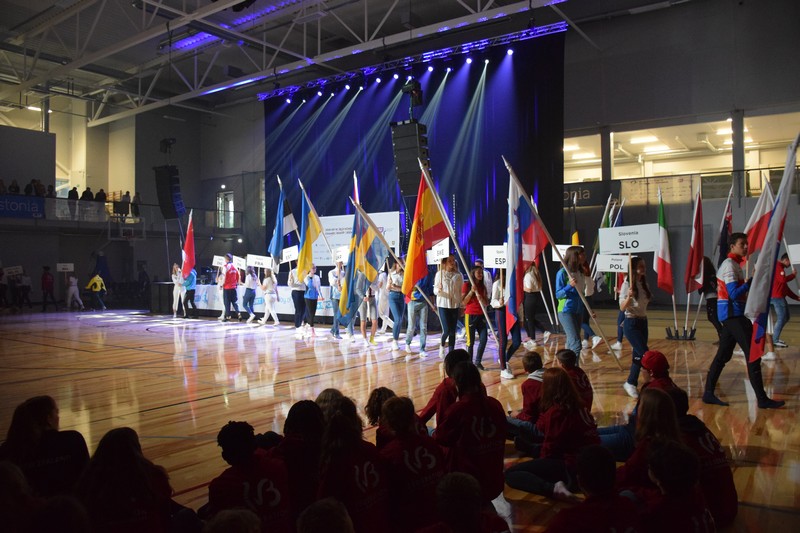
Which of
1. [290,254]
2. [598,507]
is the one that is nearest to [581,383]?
[598,507]

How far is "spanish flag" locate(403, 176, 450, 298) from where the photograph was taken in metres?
9.41

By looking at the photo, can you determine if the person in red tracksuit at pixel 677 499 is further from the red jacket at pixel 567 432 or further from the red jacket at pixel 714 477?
the red jacket at pixel 567 432

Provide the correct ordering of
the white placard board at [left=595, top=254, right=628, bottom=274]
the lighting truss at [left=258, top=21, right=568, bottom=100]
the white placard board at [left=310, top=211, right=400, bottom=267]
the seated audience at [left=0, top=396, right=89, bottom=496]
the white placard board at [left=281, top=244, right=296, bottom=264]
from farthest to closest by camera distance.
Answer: the white placard board at [left=310, top=211, right=400, bottom=267] < the lighting truss at [left=258, top=21, right=568, bottom=100] < the white placard board at [left=281, top=244, right=296, bottom=264] < the white placard board at [left=595, top=254, right=628, bottom=274] < the seated audience at [left=0, top=396, right=89, bottom=496]

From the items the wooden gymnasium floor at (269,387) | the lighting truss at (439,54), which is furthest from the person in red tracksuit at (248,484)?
the lighting truss at (439,54)

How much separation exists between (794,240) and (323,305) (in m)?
13.5

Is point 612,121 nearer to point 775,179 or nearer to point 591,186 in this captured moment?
point 591,186

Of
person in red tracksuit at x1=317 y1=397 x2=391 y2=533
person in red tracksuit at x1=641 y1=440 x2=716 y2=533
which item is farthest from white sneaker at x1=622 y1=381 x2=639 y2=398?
person in red tracksuit at x1=317 y1=397 x2=391 y2=533

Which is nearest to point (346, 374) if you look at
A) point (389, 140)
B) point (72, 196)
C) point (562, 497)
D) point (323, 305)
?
point (562, 497)

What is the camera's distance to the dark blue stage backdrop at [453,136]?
16.6 metres

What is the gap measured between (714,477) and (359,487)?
213 centimetres

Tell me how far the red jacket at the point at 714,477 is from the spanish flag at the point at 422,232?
6061 mm

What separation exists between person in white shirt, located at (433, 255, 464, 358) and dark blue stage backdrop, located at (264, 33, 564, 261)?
22.4 ft

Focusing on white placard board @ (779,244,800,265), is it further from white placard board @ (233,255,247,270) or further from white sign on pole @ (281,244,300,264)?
white placard board @ (233,255,247,270)

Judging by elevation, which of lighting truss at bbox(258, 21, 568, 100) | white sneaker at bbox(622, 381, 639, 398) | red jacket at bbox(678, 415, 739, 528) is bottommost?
white sneaker at bbox(622, 381, 639, 398)
